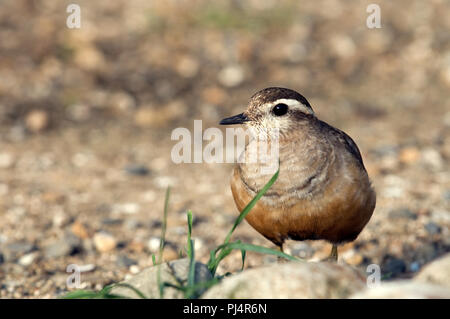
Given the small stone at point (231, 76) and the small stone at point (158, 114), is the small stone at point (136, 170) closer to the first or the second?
the small stone at point (158, 114)

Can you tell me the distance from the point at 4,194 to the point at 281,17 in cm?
652

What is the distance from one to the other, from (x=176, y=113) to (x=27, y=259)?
389cm

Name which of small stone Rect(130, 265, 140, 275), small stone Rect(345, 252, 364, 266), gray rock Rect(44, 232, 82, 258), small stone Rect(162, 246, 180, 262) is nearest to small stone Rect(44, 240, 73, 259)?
gray rock Rect(44, 232, 82, 258)

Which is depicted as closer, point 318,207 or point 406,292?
point 406,292

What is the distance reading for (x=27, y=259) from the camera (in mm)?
5973

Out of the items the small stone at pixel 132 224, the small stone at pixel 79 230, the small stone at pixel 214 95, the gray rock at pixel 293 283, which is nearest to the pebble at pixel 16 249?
the small stone at pixel 79 230

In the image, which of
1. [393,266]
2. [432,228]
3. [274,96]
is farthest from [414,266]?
[274,96]

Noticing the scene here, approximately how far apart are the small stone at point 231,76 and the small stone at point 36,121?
2781 mm

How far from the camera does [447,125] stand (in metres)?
8.98

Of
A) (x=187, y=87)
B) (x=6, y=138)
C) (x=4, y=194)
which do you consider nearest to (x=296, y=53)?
(x=187, y=87)

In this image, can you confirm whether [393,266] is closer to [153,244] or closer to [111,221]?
[153,244]

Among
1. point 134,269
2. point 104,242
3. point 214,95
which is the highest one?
point 214,95

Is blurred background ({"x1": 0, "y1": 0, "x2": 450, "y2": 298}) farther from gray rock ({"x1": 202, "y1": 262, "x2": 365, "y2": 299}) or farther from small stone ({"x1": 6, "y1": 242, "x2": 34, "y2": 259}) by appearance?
gray rock ({"x1": 202, "y1": 262, "x2": 365, "y2": 299})

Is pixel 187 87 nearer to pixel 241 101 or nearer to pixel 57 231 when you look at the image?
pixel 241 101
